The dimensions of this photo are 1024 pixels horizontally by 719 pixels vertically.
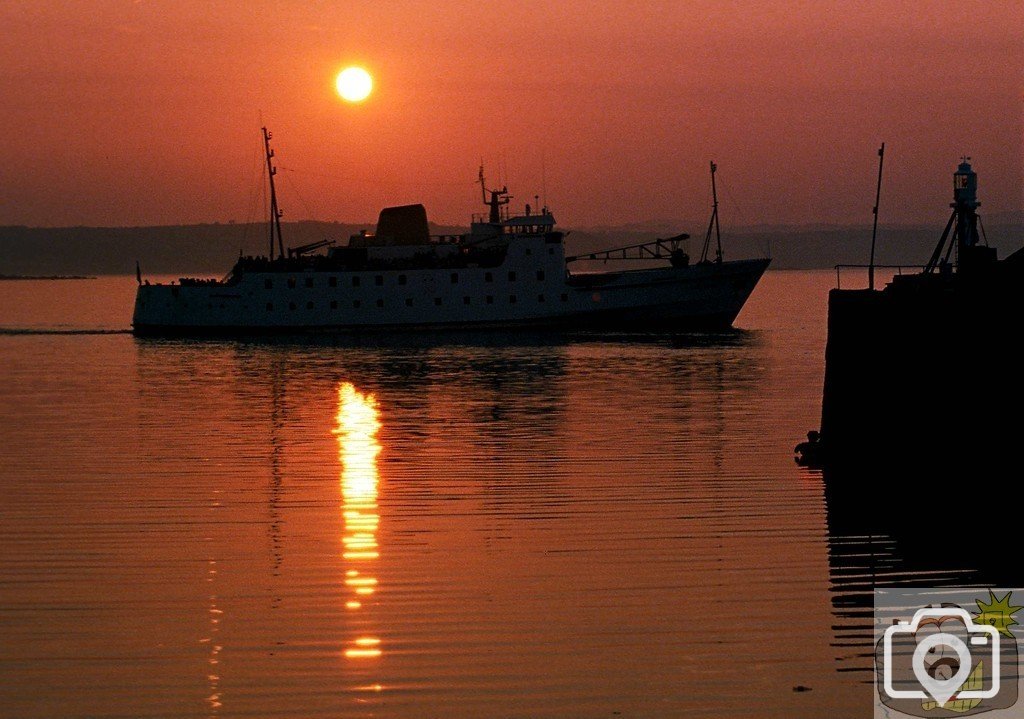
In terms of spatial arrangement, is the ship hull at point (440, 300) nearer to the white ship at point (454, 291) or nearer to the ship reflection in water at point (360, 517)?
the white ship at point (454, 291)

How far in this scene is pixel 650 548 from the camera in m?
17.3

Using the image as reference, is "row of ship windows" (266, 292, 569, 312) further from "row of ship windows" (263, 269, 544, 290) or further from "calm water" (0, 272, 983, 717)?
"calm water" (0, 272, 983, 717)

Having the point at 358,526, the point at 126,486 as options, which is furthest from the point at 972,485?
the point at 126,486

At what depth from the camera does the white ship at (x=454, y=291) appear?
7850 centimetres

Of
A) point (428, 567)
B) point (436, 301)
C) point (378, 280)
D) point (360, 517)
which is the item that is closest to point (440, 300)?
point (436, 301)

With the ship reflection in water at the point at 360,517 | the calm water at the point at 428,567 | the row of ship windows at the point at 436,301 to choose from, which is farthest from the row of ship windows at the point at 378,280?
the calm water at the point at 428,567

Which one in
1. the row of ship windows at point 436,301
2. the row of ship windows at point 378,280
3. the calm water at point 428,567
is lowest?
the calm water at point 428,567

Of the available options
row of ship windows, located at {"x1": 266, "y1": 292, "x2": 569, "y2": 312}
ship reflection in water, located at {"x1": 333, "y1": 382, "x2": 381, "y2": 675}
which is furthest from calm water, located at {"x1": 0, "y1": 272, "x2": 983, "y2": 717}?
row of ship windows, located at {"x1": 266, "y1": 292, "x2": 569, "y2": 312}

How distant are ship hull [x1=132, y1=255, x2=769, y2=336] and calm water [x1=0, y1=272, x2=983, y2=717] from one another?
42592mm

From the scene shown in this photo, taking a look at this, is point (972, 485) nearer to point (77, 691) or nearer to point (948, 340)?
point (948, 340)

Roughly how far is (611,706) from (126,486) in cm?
1320

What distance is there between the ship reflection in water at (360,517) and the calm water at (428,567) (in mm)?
64

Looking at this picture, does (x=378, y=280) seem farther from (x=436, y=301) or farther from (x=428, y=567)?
(x=428, y=567)

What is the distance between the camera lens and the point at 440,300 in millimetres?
78812
